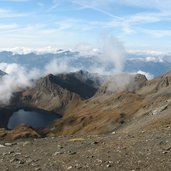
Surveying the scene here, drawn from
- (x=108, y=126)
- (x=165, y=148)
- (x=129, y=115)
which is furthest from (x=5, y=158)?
(x=129, y=115)

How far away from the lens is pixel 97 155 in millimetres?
29562

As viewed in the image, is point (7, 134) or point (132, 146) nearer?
point (132, 146)

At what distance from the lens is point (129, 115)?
192875mm

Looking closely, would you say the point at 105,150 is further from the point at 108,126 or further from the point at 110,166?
the point at 108,126

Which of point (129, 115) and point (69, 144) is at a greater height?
point (69, 144)

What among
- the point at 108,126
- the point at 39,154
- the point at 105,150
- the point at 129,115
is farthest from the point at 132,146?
the point at 129,115

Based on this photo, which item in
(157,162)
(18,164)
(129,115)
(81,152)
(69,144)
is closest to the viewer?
(157,162)

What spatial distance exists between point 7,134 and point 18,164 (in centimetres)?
16369

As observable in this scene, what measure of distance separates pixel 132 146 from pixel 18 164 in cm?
837

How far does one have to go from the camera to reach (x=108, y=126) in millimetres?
181250

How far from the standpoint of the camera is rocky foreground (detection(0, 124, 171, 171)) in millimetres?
26438

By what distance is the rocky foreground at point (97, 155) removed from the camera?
2644cm

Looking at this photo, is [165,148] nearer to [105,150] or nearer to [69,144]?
[105,150]

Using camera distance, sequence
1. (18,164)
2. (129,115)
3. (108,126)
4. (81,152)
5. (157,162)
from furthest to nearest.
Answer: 1. (129,115)
2. (108,126)
3. (81,152)
4. (18,164)
5. (157,162)
